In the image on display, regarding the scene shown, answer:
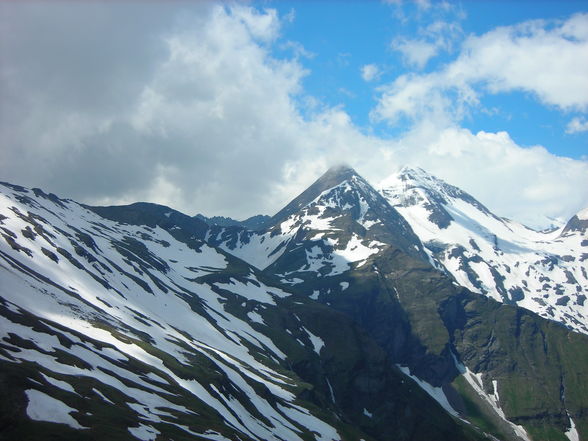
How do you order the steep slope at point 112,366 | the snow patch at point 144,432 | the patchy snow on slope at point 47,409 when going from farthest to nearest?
1. the snow patch at point 144,432
2. the steep slope at point 112,366
3. the patchy snow on slope at point 47,409

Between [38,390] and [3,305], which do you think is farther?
[3,305]

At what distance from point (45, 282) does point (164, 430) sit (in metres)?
73.8

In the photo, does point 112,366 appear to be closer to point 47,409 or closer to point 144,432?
point 144,432

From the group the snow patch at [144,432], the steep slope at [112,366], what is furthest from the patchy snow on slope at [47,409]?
the snow patch at [144,432]

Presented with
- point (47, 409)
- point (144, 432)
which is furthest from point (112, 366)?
point (47, 409)

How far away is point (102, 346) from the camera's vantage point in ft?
322

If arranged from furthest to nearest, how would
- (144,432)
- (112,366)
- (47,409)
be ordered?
(112,366) < (144,432) < (47,409)

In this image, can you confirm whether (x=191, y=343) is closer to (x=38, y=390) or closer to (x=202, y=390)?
(x=202, y=390)

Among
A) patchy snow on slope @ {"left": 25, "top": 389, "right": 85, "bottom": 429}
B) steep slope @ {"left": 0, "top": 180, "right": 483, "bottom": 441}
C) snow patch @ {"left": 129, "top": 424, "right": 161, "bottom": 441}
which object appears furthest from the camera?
snow patch @ {"left": 129, "top": 424, "right": 161, "bottom": 441}

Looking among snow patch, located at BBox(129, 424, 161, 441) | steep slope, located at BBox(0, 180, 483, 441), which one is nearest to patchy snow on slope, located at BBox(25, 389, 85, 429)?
steep slope, located at BBox(0, 180, 483, 441)

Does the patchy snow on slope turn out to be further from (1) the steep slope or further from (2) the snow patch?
(2) the snow patch

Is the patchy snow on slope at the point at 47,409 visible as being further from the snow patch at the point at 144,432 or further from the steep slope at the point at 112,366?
the snow patch at the point at 144,432

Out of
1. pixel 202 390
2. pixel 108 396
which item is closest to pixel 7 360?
pixel 108 396

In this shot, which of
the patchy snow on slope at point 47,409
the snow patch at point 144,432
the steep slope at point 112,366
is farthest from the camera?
the snow patch at point 144,432
